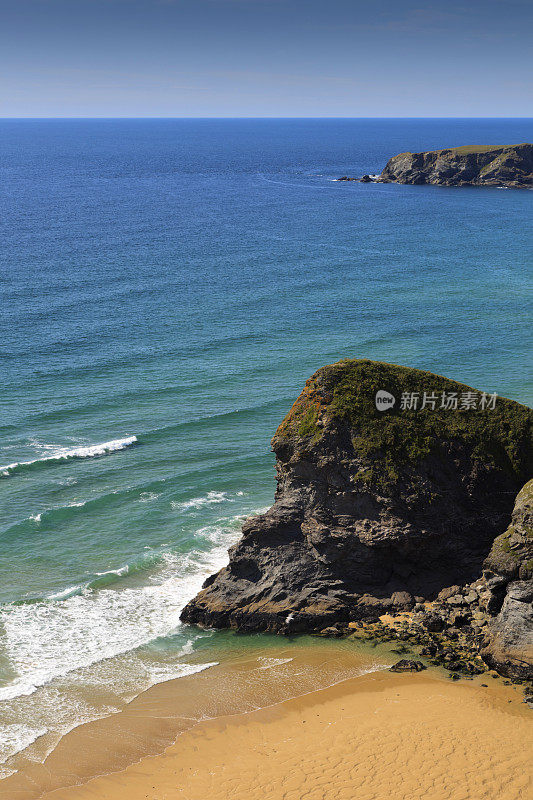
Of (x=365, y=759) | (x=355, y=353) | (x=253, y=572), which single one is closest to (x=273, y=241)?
(x=355, y=353)

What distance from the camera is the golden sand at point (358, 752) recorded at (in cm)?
2291

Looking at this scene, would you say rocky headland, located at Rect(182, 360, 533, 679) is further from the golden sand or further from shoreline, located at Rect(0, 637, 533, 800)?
the golden sand

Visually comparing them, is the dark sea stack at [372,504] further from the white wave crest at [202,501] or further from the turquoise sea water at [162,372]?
the white wave crest at [202,501]

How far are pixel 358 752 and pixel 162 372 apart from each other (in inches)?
1810

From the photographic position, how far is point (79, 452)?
50938mm

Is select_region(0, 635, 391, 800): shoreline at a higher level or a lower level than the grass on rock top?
lower

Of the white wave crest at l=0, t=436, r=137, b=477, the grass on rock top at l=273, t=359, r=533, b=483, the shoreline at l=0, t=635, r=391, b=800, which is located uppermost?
the grass on rock top at l=273, t=359, r=533, b=483

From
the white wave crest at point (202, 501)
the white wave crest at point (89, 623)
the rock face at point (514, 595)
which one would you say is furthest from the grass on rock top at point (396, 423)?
the white wave crest at point (202, 501)

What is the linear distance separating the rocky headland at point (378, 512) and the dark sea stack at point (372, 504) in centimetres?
5

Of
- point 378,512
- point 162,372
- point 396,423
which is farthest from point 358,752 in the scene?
point 162,372

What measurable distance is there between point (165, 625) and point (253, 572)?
15.9 ft

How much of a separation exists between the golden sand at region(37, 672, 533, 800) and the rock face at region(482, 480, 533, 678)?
1031mm

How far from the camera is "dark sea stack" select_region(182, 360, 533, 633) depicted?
31672 millimetres

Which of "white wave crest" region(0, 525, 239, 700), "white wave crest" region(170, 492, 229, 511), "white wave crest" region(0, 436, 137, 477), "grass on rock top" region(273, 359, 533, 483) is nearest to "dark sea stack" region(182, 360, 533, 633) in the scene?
"grass on rock top" region(273, 359, 533, 483)
